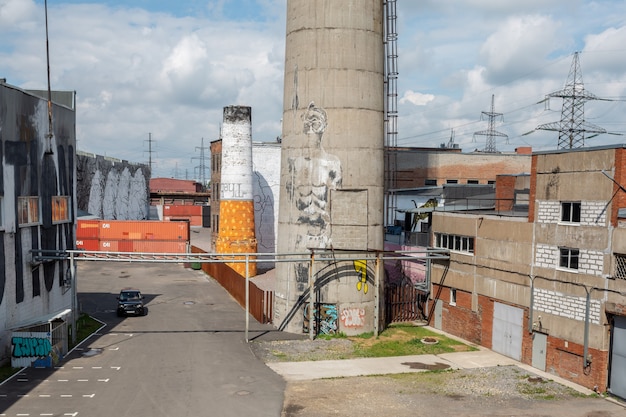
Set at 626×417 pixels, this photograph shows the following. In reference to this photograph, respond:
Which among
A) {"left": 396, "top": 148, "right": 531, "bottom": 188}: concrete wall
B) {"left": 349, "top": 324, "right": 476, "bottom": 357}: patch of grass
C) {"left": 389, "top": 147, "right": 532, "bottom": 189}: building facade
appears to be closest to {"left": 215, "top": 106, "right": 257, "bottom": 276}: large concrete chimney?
{"left": 389, "top": 147, "right": 532, "bottom": 189}: building facade

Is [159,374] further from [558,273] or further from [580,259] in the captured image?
[580,259]

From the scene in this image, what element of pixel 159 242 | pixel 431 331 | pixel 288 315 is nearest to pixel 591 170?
pixel 431 331

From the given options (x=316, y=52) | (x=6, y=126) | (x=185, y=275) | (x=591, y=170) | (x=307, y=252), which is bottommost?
(x=185, y=275)

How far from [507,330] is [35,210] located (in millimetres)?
25453

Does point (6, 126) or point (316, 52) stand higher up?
point (316, 52)

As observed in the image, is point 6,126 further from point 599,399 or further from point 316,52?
point 599,399

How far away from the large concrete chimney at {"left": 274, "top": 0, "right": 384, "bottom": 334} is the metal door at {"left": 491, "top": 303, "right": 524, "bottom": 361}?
23.8 feet

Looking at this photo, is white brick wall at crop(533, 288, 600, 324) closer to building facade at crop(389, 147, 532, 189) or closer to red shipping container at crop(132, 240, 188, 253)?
building facade at crop(389, 147, 532, 189)

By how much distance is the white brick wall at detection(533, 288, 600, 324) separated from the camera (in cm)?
2484

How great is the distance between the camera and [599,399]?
A: 23.8 meters

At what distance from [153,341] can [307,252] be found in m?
9.88

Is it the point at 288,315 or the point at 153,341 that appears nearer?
the point at 153,341

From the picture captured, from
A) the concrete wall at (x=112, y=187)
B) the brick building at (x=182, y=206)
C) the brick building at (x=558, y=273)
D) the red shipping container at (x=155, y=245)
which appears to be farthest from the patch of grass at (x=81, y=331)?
the brick building at (x=182, y=206)

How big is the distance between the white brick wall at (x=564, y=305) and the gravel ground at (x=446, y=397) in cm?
312
